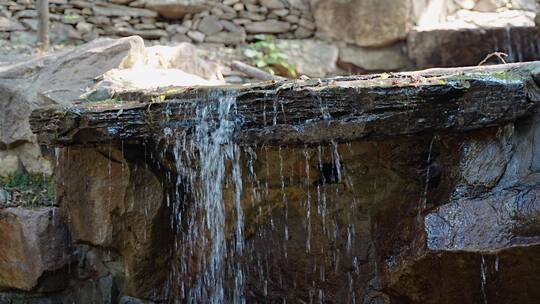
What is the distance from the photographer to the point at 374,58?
725 centimetres

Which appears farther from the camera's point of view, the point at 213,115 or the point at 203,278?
the point at 203,278

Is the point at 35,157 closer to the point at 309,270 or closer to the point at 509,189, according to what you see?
the point at 309,270

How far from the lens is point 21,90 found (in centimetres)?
467

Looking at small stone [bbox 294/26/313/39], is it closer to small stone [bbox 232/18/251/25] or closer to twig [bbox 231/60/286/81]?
small stone [bbox 232/18/251/25]

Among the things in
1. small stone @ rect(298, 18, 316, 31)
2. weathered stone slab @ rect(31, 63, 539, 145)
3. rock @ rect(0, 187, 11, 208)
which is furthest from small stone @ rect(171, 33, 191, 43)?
weathered stone slab @ rect(31, 63, 539, 145)

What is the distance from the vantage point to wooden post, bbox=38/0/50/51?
619 cm

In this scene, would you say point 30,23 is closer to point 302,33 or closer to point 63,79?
point 63,79

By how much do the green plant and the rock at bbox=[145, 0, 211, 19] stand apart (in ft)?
2.50

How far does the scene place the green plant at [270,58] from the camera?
7.05m

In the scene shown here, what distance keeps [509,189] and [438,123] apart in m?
0.44

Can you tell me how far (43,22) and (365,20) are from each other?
11.3ft

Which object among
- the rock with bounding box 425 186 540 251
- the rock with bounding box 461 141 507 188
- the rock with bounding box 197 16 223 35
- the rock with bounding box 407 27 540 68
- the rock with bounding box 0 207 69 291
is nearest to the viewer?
the rock with bounding box 425 186 540 251

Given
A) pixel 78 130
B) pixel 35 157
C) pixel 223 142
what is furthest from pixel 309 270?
pixel 35 157

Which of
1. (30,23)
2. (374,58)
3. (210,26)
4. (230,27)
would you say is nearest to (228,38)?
(230,27)
